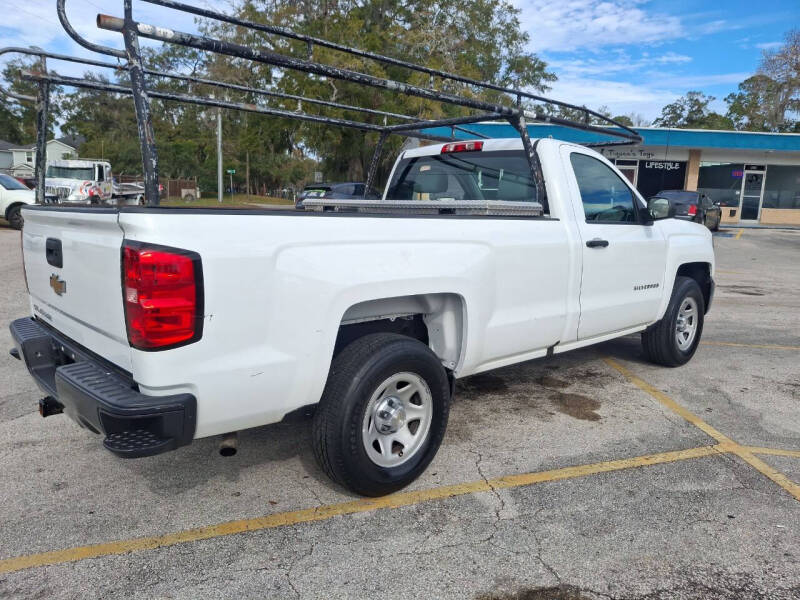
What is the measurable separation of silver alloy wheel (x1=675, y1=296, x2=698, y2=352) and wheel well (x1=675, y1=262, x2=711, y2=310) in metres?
0.28

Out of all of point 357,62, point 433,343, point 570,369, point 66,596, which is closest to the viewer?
point 66,596

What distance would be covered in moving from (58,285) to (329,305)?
1.43 m

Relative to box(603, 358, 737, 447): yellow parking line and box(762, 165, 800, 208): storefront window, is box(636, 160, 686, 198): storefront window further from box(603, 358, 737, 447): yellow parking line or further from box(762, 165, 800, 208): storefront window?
box(603, 358, 737, 447): yellow parking line

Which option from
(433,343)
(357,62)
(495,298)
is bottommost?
(433,343)

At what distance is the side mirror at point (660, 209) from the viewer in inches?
189

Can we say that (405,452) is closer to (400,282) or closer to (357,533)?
(357,533)

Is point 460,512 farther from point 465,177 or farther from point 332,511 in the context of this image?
point 465,177

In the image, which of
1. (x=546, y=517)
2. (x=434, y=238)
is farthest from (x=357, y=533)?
(x=434, y=238)

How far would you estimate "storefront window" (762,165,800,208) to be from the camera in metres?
31.7

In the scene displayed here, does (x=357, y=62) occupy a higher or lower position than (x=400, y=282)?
higher

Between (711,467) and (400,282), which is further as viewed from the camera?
(711,467)

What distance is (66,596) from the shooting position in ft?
7.89

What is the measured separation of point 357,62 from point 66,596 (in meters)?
24.5

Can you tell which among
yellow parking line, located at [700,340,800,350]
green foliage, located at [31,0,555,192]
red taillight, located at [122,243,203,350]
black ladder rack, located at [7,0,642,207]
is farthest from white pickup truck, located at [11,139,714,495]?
green foliage, located at [31,0,555,192]
